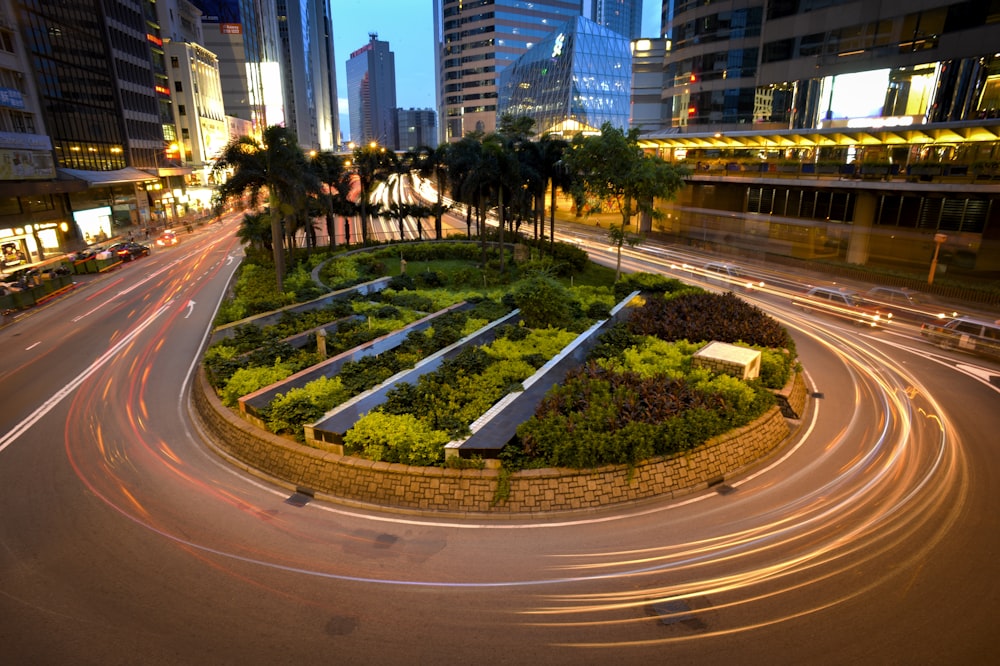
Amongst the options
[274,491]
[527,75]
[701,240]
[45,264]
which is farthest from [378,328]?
[527,75]

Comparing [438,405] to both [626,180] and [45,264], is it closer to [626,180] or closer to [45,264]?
[626,180]

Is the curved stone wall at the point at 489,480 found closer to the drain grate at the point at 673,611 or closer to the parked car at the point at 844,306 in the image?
the drain grate at the point at 673,611

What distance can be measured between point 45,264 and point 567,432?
51120mm

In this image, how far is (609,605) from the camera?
9.17 metres

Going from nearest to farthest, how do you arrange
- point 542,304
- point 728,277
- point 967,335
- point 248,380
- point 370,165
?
point 248,380 < point 542,304 < point 967,335 < point 728,277 < point 370,165

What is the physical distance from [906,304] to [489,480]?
2738 cm

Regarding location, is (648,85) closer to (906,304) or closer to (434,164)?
(434,164)

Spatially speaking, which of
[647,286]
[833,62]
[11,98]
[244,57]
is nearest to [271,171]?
[647,286]

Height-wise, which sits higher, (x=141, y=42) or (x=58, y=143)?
(x=141, y=42)

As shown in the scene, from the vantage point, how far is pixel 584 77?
9606 centimetres

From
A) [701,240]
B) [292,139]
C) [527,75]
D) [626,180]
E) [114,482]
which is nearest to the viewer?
[114,482]

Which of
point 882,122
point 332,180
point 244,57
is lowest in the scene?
point 332,180

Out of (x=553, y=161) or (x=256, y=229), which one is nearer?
(x=256, y=229)

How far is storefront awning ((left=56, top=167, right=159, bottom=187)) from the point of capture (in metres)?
52.6
